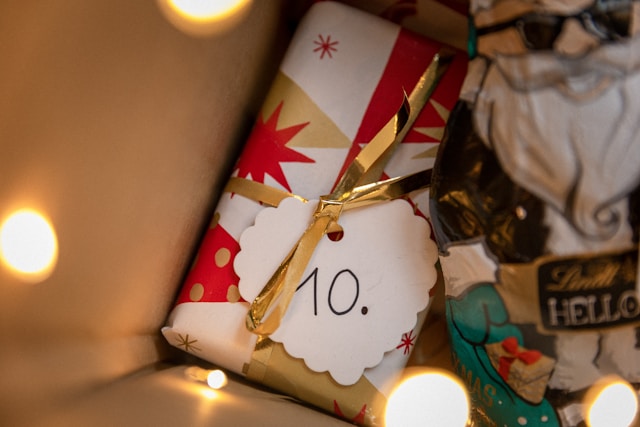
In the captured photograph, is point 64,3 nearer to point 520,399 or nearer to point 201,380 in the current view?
point 201,380

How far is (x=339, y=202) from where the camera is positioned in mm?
614

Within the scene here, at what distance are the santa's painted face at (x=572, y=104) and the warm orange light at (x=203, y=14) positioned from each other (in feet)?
0.95

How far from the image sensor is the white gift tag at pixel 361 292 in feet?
2.02

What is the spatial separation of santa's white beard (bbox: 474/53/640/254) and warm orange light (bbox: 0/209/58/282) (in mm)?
356

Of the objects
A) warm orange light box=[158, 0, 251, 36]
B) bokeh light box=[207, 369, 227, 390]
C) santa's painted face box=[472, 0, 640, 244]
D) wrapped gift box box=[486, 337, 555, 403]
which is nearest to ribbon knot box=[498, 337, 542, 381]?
wrapped gift box box=[486, 337, 555, 403]

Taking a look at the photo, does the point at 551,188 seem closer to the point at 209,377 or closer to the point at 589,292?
the point at 589,292

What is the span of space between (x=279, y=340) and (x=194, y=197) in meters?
0.18

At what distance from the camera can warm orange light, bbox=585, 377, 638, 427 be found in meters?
0.50

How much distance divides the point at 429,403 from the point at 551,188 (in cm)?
28

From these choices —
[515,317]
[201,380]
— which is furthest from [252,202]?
[515,317]

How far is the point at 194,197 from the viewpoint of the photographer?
2.28 ft

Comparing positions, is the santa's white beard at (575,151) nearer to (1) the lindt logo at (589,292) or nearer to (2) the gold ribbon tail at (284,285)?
(1) the lindt logo at (589,292)

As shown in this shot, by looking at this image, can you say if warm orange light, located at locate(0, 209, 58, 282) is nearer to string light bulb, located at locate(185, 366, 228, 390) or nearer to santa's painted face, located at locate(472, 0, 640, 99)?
string light bulb, located at locate(185, 366, 228, 390)

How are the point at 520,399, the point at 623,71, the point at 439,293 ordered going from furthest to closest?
the point at 439,293
the point at 520,399
the point at 623,71
